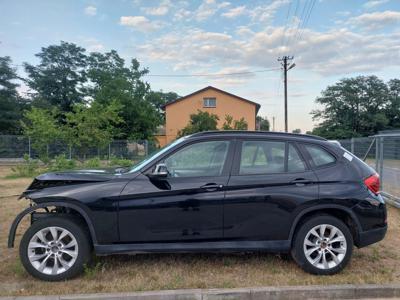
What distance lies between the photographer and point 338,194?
4207 mm

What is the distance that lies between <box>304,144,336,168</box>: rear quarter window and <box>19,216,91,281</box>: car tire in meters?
2.87

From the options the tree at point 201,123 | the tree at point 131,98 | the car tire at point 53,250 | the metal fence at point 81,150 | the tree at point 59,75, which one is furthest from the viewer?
the tree at point 59,75

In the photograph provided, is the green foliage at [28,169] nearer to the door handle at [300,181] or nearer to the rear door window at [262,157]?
the rear door window at [262,157]

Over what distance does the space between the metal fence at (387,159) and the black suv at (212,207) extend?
4.11 metres

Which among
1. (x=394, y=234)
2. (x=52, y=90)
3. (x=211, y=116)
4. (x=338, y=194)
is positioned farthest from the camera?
(x=52, y=90)

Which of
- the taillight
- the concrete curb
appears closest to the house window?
the taillight

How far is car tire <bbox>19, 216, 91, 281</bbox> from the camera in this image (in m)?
3.99

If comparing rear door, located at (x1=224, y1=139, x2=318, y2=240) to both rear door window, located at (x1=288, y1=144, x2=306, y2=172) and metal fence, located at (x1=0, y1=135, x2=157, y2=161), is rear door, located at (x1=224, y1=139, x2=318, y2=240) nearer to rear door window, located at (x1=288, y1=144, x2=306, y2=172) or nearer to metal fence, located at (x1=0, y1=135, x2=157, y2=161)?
rear door window, located at (x1=288, y1=144, x2=306, y2=172)

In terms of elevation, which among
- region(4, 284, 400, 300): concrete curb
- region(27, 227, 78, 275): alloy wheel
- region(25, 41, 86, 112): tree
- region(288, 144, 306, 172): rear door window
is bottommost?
region(4, 284, 400, 300): concrete curb

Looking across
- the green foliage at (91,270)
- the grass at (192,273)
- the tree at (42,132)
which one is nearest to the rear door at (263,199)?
the grass at (192,273)

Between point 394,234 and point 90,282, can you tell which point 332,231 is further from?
point 90,282

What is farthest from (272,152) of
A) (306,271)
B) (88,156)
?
(88,156)

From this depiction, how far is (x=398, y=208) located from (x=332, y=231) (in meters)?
4.41

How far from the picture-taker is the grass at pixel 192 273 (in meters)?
3.85
